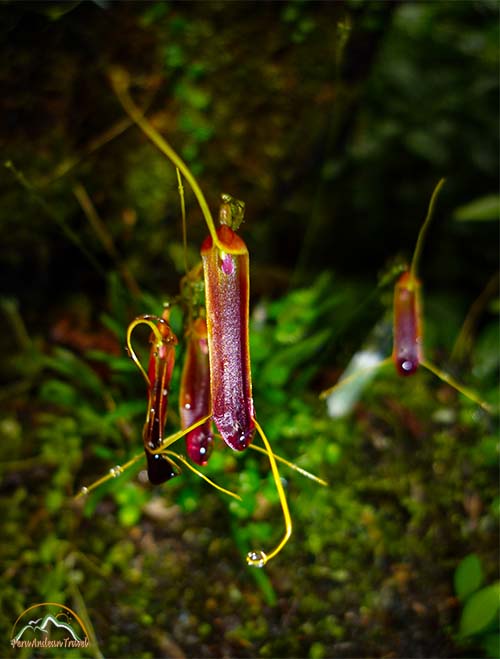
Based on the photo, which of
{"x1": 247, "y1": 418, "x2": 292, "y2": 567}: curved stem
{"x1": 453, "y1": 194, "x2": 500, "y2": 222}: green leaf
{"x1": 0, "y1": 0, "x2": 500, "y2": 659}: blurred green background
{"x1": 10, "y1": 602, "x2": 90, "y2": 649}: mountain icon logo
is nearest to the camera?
{"x1": 247, "y1": 418, "x2": 292, "y2": 567}: curved stem

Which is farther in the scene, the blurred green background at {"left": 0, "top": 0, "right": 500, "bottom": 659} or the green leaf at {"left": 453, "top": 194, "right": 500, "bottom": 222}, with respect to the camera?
the green leaf at {"left": 453, "top": 194, "right": 500, "bottom": 222}

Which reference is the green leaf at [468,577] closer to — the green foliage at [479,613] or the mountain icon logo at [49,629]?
Answer: the green foliage at [479,613]

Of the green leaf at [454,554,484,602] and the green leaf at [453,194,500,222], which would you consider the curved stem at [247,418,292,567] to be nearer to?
the green leaf at [454,554,484,602]

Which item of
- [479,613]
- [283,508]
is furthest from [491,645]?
[283,508]

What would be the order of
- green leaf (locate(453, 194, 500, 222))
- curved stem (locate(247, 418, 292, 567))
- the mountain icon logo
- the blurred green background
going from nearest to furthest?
curved stem (locate(247, 418, 292, 567)) → the mountain icon logo → the blurred green background → green leaf (locate(453, 194, 500, 222))

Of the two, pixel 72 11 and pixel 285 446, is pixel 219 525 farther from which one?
pixel 72 11

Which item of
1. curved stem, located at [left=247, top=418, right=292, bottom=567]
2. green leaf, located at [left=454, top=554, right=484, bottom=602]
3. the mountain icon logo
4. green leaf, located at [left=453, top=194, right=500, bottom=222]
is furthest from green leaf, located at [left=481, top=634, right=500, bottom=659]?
green leaf, located at [left=453, top=194, right=500, bottom=222]

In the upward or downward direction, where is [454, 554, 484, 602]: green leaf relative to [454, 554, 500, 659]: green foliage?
upward

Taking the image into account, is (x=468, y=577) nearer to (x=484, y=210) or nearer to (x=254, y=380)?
(x=254, y=380)

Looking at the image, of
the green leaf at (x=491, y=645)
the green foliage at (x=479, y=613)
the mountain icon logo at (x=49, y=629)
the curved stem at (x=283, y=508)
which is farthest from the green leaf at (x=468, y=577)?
the mountain icon logo at (x=49, y=629)
